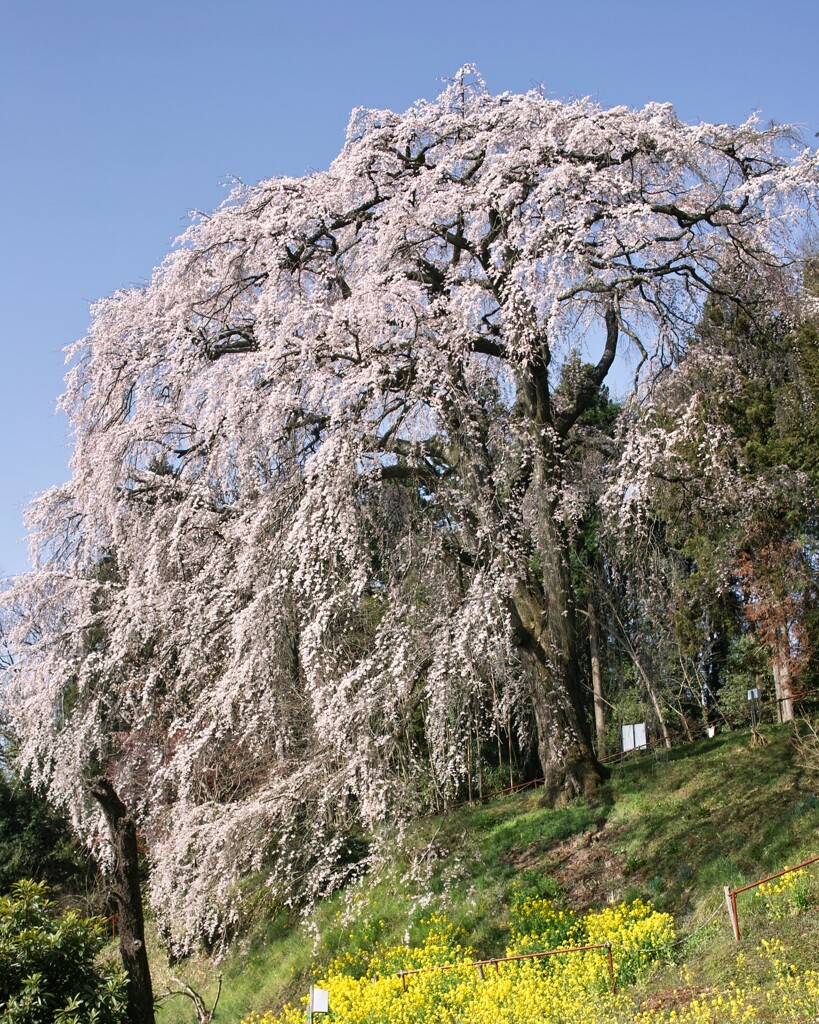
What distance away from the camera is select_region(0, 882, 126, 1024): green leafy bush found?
263 inches

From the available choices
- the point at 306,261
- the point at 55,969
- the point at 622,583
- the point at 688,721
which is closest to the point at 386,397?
the point at 306,261

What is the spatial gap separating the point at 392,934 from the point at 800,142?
28.9 ft

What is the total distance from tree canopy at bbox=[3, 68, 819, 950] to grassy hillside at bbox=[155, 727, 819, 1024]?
2.27 ft

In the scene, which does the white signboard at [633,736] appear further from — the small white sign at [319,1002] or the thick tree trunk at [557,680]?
the small white sign at [319,1002]

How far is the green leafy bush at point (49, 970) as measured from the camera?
21.9ft

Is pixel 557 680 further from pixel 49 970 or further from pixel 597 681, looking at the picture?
pixel 597 681

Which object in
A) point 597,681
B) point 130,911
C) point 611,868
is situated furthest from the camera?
point 597,681

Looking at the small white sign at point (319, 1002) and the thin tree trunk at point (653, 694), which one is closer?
the small white sign at point (319, 1002)

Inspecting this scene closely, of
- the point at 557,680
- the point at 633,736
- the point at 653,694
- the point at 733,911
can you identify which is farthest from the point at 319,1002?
the point at 653,694

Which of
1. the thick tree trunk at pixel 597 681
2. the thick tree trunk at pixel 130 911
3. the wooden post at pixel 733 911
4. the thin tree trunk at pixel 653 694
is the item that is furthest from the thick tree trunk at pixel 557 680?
the thick tree trunk at pixel 597 681

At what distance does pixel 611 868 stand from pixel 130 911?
4.29m

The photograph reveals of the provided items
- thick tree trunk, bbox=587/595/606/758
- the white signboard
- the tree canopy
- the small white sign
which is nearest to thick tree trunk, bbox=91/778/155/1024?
the tree canopy

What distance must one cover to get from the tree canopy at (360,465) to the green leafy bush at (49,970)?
1727 millimetres

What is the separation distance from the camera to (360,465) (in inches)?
356
